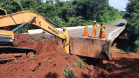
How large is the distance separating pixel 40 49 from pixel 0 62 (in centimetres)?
369

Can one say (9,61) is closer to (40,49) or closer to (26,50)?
(26,50)

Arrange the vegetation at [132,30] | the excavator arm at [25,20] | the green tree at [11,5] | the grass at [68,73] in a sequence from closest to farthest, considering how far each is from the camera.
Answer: the excavator arm at [25,20] → the grass at [68,73] → the green tree at [11,5] → the vegetation at [132,30]

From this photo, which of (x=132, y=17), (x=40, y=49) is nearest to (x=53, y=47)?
(x=40, y=49)

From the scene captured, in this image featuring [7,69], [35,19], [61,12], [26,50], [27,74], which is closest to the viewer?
[27,74]

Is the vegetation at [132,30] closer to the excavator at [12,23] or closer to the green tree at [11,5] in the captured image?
the excavator at [12,23]

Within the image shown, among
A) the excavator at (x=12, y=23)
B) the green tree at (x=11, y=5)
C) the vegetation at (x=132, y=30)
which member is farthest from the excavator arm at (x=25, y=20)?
the vegetation at (x=132, y=30)

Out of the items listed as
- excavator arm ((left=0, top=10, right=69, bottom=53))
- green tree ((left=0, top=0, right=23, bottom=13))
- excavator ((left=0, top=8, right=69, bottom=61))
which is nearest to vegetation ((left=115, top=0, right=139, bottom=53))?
excavator arm ((left=0, top=10, right=69, bottom=53))

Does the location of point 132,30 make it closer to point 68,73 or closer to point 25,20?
point 68,73

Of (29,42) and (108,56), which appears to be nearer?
(108,56)

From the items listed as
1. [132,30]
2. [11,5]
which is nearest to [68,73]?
[11,5]

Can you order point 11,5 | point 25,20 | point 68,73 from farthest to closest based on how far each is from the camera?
point 11,5
point 25,20
point 68,73

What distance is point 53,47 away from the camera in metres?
8.88

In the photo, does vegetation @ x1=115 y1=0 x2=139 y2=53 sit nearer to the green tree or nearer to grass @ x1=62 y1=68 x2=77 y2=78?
grass @ x1=62 y1=68 x2=77 y2=78

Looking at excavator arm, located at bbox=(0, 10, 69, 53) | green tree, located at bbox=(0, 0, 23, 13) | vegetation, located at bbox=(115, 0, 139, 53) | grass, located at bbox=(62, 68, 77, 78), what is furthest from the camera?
vegetation, located at bbox=(115, 0, 139, 53)
